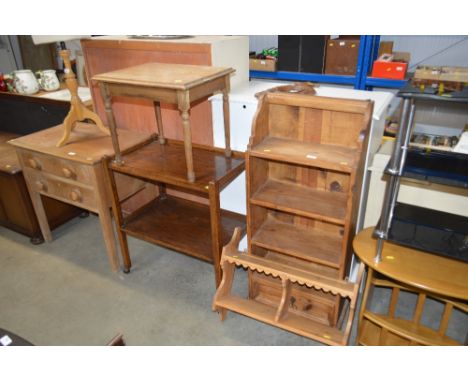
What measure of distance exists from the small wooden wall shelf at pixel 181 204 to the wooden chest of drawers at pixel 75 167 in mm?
78

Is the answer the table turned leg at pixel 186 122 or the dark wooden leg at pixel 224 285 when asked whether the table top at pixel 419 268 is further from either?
the table turned leg at pixel 186 122

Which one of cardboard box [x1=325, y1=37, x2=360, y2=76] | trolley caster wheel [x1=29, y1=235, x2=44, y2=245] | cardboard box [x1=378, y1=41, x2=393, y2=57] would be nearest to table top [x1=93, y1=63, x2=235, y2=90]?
trolley caster wheel [x1=29, y1=235, x2=44, y2=245]

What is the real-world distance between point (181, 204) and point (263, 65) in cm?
179

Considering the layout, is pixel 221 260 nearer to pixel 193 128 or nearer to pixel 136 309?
pixel 136 309

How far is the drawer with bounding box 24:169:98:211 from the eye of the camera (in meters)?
2.30

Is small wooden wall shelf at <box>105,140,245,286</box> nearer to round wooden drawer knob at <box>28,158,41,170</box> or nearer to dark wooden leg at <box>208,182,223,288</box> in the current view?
dark wooden leg at <box>208,182,223,288</box>

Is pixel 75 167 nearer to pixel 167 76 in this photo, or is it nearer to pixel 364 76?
pixel 167 76

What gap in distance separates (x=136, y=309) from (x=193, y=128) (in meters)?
1.15

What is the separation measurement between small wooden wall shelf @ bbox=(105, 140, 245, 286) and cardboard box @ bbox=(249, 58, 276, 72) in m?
1.65

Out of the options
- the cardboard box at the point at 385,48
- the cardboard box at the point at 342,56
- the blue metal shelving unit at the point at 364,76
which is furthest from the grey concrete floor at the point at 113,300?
the cardboard box at the point at 385,48

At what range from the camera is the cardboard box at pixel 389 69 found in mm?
3068

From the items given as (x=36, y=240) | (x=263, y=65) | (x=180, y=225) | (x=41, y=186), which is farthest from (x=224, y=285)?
(x=263, y=65)

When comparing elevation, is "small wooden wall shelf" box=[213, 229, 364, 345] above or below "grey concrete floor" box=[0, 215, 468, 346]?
above

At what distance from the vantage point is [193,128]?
238 centimetres
